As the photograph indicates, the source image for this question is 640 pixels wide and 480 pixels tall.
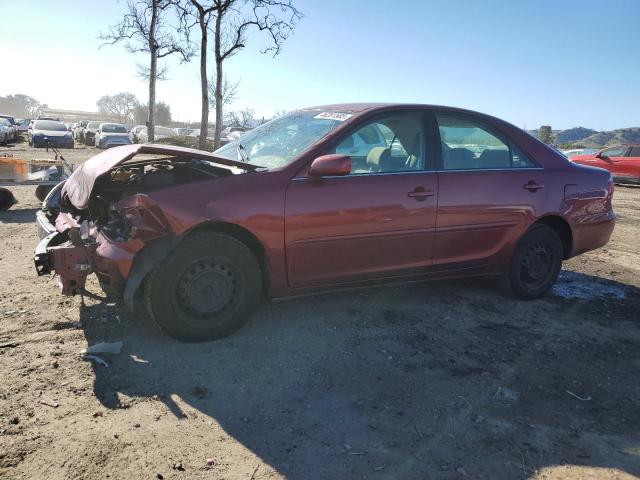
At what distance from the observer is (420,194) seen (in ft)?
12.8

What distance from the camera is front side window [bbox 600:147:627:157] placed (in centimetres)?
1820

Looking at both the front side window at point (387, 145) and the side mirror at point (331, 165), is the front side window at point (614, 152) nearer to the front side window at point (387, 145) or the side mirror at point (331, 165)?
the front side window at point (387, 145)

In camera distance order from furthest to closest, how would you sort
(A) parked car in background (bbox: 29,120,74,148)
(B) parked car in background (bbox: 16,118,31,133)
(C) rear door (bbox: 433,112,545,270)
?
(B) parked car in background (bbox: 16,118,31,133)
(A) parked car in background (bbox: 29,120,74,148)
(C) rear door (bbox: 433,112,545,270)

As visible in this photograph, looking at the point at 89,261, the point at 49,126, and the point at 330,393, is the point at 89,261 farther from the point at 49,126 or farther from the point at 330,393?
the point at 49,126

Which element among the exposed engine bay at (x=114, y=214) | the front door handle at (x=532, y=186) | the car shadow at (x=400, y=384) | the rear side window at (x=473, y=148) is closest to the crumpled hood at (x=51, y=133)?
the exposed engine bay at (x=114, y=214)

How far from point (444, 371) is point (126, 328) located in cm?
230

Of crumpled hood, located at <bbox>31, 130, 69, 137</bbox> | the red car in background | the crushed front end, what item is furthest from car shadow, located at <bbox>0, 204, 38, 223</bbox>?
crumpled hood, located at <bbox>31, 130, 69, 137</bbox>

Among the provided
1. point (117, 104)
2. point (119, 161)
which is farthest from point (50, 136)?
point (117, 104)

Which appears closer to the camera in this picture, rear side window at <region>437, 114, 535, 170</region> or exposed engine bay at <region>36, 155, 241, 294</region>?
exposed engine bay at <region>36, 155, 241, 294</region>

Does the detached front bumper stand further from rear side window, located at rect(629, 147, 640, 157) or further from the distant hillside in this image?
the distant hillside

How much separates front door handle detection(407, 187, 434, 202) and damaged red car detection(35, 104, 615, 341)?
0.01 m

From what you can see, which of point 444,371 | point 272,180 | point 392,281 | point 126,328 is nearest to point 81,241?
point 126,328

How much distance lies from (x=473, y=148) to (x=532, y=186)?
66 centimetres

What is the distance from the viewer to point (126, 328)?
363 cm
